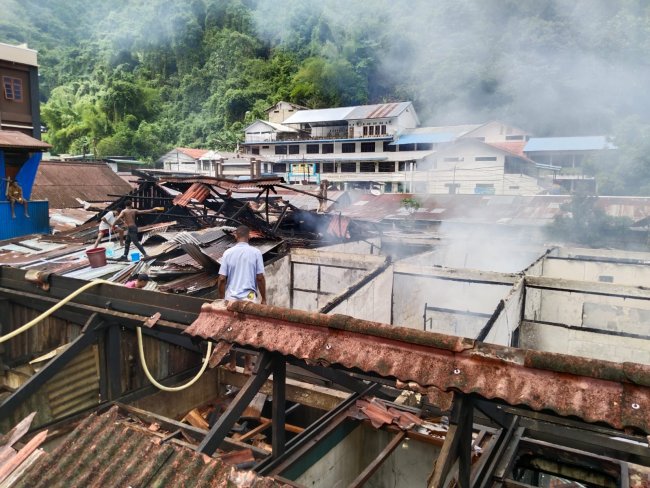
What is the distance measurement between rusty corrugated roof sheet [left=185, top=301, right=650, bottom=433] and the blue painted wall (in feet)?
40.4

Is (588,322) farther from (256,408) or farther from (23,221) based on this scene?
(23,221)

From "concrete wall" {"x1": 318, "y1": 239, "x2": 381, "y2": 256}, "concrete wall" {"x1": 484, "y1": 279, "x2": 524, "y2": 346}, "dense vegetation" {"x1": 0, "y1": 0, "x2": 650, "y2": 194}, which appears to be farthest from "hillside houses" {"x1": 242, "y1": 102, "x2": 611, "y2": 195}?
"concrete wall" {"x1": 484, "y1": 279, "x2": 524, "y2": 346}

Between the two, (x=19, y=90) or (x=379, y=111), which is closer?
(x=19, y=90)

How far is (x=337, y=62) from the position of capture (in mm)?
60938

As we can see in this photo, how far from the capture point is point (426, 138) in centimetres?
4328

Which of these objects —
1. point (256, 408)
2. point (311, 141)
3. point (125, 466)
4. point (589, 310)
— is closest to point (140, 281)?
point (256, 408)

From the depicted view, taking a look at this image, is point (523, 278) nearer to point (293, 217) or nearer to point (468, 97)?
Result: point (293, 217)

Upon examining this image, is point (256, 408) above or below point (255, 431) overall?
below

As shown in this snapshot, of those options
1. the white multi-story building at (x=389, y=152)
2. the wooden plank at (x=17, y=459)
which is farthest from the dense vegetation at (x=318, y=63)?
the wooden plank at (x=17, y=459)

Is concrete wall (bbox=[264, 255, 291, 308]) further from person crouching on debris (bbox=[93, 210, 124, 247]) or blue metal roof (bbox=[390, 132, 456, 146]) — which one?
blue metal roof (bbox=[390, 132, 456, 146])

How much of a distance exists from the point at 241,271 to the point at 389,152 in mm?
40200

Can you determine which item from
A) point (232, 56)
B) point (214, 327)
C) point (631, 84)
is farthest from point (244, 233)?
point (232, 56)

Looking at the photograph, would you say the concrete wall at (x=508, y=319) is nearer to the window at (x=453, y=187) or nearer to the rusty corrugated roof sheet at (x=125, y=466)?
the rusty corrugated roof sheet at (x=125, y=466)

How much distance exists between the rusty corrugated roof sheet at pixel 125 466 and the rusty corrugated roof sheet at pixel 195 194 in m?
8.82
